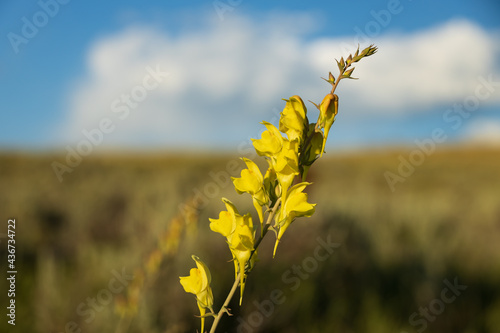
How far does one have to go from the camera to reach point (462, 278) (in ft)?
16.0

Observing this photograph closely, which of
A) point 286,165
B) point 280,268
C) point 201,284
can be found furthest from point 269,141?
point 280,268

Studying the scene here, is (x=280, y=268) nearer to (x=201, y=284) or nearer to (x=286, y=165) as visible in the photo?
(x=201, y=284)

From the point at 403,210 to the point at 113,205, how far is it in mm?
4914

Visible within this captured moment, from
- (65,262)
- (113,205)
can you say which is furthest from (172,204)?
(113,205)

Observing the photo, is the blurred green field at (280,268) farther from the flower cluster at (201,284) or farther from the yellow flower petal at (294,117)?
the yellow flower petal at (294,117)

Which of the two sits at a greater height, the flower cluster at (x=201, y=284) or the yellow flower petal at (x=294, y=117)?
the yellow flower petal at (x=294, y=117)

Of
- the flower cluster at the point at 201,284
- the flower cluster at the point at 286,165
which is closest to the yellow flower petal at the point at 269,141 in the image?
the flower cluster at the point at 286,165

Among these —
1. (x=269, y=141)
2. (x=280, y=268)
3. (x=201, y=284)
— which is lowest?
(x=201, y=284)

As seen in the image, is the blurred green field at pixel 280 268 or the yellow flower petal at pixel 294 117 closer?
the yellow flower petal at pixel 294 117

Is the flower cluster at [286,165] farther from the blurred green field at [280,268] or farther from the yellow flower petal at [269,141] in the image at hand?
the blurred green field at [280,268]

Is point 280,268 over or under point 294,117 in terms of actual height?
under

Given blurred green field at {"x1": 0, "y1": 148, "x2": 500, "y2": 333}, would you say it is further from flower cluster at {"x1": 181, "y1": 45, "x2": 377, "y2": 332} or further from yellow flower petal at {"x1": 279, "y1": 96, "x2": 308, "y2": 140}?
yellow flower petal at {"x1": 279, "y1": 96, "x2": 308, "y2": 140}

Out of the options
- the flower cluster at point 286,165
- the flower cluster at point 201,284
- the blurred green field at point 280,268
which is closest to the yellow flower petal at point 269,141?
the flower cluster at point 286,165

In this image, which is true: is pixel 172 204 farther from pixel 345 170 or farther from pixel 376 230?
pixel 345 170
